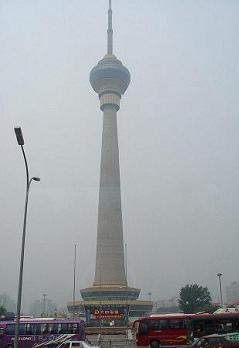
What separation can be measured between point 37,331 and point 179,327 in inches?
346

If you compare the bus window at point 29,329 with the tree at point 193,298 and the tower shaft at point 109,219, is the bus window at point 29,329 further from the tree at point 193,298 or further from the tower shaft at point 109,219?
the tower shaft at point 109,219

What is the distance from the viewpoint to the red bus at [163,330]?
27.7 meters

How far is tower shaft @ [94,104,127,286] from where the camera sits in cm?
9969

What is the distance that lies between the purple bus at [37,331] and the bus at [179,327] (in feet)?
12.9

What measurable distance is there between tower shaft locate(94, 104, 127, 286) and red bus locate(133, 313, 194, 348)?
7060 centimetres

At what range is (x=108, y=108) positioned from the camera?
111500mm

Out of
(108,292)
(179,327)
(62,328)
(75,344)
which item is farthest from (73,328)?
(108,292)

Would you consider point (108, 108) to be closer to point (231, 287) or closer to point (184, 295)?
point (184, 295)

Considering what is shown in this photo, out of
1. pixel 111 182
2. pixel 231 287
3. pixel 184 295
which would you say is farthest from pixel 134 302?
pixel 231 287

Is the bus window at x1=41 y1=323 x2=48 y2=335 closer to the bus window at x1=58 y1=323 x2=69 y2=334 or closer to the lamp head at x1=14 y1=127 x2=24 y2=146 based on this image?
the bus window at x1=58 y1=323 x2=69 y2=334

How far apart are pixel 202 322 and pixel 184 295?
189ft

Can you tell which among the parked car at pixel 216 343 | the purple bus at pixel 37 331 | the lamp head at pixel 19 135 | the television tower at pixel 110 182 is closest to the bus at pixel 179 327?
the purple bus at pixel 37 331

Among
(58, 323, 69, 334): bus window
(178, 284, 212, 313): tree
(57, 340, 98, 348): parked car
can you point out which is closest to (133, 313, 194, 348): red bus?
(58, 323, 69, 334): bus window

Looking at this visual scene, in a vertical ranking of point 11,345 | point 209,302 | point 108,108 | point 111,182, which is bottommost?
point 11,345
